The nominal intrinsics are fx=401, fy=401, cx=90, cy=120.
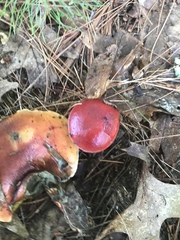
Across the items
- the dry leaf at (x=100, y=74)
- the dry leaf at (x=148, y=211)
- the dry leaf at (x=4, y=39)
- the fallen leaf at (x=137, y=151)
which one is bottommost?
the dry leaf at (x=148, y=211)

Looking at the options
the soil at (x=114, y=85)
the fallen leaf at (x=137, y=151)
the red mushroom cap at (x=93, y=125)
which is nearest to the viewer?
the red mushroom cap at (x=93, y=125)

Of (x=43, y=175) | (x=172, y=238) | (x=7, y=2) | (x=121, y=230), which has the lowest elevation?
(x=172, y=238)

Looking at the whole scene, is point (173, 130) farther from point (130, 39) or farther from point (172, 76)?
point (130, 39)

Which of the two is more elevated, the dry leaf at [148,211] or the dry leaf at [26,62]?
the dry leaf at [26,62]

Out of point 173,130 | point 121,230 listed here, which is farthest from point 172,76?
point 121,230

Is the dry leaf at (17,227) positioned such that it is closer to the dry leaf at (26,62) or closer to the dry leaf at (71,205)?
the dry leaf at (71,205)

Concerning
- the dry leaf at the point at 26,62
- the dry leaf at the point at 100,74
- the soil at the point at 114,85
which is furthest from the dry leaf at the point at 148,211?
the dry leaf at the point at 26,62
